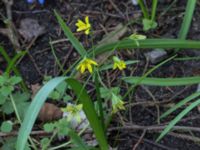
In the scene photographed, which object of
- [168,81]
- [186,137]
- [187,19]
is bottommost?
[186,137]

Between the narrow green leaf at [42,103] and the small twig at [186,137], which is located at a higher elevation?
the narrow green leaf at [42,103]

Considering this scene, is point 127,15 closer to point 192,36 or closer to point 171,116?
point 192,36

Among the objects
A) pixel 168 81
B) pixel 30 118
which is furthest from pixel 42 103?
pixel 168 81

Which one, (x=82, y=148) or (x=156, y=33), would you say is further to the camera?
(x=156, y=33)

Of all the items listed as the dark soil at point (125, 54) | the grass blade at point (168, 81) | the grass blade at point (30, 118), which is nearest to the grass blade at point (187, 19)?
the dark soil at point (125, 54)

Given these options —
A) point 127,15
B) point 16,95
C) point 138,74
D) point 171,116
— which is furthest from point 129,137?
point 127,15

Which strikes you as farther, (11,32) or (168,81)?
(11,32)

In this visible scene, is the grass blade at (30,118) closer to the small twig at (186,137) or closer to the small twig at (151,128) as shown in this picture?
the small twig at (151,128)

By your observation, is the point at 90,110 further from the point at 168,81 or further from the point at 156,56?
the point at 156,56

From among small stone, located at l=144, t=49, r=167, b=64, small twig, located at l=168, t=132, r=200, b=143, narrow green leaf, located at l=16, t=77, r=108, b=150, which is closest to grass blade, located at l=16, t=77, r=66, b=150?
narrow green leaf, located at l=16, t=77, r=108, b=150
